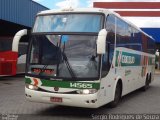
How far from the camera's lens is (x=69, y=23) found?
10469 millimetres

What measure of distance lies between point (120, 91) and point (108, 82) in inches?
77.5

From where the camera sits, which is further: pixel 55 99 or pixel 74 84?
pixel 55 99

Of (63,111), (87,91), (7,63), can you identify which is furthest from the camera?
(7,63)

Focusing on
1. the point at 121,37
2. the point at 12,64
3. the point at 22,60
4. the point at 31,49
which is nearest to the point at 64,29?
the point at 31,49

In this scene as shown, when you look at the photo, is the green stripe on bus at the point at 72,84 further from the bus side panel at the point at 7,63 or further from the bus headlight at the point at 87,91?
the bus side panel at the point at 7,63

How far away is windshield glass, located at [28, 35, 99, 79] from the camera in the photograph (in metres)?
9.90

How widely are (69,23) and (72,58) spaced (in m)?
1.05

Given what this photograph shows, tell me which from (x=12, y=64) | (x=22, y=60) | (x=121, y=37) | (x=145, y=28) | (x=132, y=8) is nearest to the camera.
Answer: (x=121, y=37)

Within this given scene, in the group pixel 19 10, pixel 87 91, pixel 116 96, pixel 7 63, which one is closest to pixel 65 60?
pixel 87 91

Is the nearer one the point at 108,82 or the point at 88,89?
the point at 88,89

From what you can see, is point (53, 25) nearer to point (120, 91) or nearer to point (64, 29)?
point (64, 29)

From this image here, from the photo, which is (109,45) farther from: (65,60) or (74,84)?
(74,84)

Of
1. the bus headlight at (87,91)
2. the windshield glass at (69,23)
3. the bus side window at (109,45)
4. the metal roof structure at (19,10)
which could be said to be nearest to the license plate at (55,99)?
the bus headlight at (87,91)

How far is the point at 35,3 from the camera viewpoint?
30500mm
